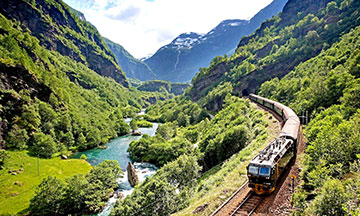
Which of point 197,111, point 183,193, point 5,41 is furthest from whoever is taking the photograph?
point 197,111

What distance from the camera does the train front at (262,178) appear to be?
1734 centimetres

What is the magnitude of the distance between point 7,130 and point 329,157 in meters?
114

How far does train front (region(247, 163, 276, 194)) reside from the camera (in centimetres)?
1734

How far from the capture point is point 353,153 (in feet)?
50.9

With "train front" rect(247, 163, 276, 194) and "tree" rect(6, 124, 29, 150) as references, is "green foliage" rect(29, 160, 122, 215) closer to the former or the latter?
"train front" rect(247, 163, 276, 194)

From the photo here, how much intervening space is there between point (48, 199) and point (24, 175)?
31.6m

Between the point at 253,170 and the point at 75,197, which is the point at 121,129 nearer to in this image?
the point at 75,197

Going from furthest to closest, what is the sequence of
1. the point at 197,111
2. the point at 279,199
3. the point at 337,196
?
the point at 197,111 → the point at 279,199 → the point at 337,196

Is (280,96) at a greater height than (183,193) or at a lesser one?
greater

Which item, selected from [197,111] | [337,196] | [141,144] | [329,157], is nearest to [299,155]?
[329,157]

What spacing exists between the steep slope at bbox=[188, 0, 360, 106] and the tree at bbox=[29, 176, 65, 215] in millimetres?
116003

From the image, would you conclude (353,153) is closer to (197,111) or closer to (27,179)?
(27,179)

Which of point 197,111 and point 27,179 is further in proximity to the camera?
point 197,111

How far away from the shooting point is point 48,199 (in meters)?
46.3
